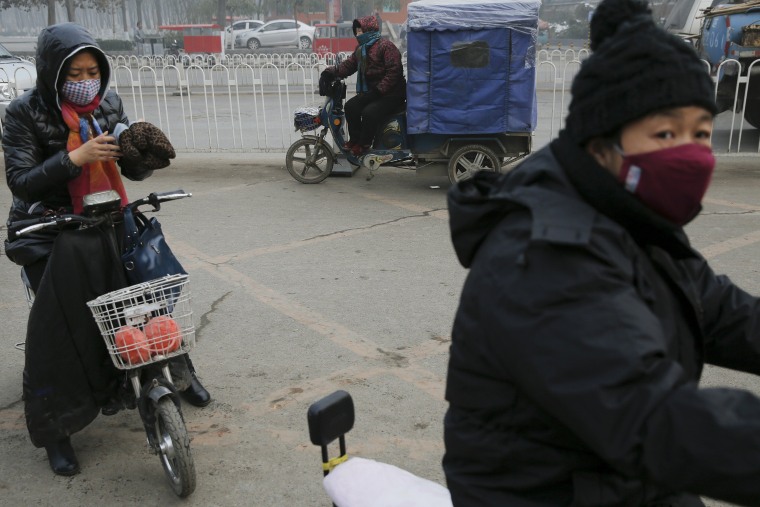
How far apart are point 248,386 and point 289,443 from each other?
2.04ft

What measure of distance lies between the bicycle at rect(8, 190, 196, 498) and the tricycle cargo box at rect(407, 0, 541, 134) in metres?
4.80

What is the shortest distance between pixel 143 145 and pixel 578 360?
2464mm

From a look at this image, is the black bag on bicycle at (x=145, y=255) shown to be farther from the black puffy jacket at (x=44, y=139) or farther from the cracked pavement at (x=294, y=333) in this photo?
the cracked pavement at (x=294, y=333)

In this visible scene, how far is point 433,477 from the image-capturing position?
330cm

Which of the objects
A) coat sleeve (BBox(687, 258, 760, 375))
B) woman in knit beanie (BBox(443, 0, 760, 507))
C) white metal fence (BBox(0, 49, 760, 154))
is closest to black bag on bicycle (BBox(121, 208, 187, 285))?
woman in knit beanie (BBox(443, 0, 760, 507))

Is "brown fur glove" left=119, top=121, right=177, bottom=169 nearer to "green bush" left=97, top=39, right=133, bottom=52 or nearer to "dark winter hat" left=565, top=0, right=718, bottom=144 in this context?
"dark winter hat" left=565, top=0, right=718, bottom=144

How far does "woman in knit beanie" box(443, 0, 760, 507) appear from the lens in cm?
126

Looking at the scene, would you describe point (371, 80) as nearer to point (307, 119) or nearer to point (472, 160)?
point (307, 119)

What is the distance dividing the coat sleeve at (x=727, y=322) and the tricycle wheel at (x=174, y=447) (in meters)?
2.04

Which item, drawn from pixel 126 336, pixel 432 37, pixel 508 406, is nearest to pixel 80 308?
pixel 126 336

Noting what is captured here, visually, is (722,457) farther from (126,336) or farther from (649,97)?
(126,336)

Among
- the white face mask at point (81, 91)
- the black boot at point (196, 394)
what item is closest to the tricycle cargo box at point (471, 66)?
the black boot at point (196, 394)

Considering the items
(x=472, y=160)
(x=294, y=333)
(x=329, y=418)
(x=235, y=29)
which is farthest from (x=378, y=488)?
(x=235, y=29)

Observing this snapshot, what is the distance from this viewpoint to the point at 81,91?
3.35 m
